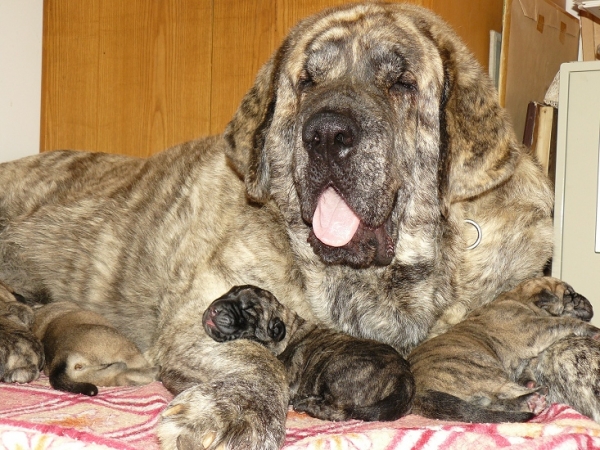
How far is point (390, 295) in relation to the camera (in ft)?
8.50

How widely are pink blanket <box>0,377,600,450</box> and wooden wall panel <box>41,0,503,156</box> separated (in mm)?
2500

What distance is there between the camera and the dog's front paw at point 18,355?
255 centimetres

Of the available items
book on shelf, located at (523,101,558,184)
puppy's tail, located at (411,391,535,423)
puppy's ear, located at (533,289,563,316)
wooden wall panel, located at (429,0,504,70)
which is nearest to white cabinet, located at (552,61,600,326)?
wooden wall panel, located at (429,0,504,70)

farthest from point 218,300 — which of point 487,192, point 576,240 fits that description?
point 576,240

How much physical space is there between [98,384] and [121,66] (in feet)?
8.93

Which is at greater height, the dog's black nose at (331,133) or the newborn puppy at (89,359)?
the dog's black nose at (331,133)

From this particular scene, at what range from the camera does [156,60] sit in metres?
4.71

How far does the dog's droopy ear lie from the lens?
270 centimetres

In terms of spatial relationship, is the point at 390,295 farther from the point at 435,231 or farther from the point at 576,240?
the point at 576,240

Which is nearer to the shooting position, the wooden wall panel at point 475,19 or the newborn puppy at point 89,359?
the newborn puppy at point 89,359

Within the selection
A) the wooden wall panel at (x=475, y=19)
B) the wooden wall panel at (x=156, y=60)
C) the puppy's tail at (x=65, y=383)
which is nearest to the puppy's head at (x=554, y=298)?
the puppy's tail at (x=65, y=383)

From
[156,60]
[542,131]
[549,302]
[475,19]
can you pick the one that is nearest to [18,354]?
[549,302]

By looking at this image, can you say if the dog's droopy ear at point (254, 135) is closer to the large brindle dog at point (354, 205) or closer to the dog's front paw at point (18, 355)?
the large brindle dog at point (354, 205)

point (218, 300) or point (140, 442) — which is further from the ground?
point (218, 300)
